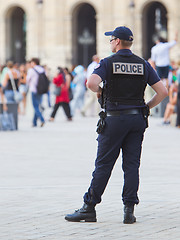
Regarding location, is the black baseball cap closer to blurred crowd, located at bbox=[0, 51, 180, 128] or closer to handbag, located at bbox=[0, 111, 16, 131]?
blurred crowd, located at bbox=[0, 51, 180, 128]

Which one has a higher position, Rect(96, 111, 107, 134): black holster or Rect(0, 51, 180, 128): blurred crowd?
Rect(96, 111, 107, 134): black holster

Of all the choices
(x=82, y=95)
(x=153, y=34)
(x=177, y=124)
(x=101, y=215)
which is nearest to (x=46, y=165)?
(x=101, y=215)

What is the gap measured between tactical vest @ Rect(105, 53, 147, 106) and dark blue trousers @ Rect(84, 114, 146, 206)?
0.16 m

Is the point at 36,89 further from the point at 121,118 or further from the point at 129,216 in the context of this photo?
the point at 129,216

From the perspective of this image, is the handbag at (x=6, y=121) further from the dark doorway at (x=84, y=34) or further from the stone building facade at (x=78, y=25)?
the dark doorway at (x=84, y=34)

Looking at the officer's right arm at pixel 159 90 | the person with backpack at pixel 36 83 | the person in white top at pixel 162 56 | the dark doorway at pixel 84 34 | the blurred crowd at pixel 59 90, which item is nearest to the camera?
the officer's right arm at pixel 159 90

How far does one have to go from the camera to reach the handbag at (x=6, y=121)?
725 inches

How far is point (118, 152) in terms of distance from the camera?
23.0ft

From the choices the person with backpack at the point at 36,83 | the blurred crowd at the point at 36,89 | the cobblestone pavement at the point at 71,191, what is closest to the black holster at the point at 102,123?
the cobblestone pavement at the point at 71,191

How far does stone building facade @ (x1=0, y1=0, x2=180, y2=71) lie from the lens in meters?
53.2

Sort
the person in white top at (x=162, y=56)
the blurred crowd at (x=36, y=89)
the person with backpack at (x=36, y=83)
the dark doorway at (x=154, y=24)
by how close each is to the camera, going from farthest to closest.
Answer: the dark doorway at (x=154, y=24) < the person in white top at (x=162, y=56) < the blurred crowd at (x=36, y=89) < the person with backpack at (x=36, y=83)

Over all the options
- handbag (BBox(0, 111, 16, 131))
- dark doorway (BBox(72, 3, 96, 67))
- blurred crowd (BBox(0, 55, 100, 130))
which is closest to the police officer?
handbag (BBox(0, 111, 16, 131))

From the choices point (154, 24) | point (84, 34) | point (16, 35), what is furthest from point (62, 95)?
point (16, 35)

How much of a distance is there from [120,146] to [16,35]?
181ft
